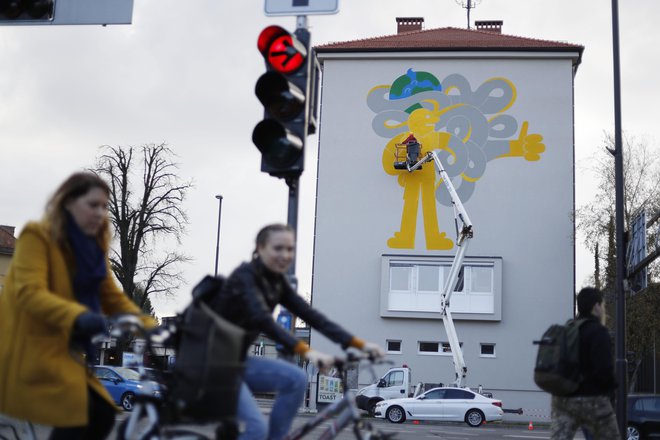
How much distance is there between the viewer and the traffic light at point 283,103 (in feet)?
22.1

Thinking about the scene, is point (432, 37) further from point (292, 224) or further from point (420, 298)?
point (292, 224)

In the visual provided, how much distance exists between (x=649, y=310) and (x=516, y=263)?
256 inches

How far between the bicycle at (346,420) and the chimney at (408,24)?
162ft

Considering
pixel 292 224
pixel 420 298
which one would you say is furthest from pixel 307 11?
pixel 420 298

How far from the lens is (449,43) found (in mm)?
45969

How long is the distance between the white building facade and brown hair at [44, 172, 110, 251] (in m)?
38.9

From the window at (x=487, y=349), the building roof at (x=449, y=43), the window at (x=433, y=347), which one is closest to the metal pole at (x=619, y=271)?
the window at (x=487, y=349)

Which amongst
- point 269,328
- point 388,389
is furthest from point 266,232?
point 388,389

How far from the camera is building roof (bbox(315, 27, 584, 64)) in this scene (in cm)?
4528

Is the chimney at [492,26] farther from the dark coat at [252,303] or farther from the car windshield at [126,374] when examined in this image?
the dark coat at [252,303]

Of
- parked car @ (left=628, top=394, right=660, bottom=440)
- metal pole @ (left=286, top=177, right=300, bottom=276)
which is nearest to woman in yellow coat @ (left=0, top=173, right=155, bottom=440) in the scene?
metal pole @ (left=286, top=177, right=300, bottom=276)

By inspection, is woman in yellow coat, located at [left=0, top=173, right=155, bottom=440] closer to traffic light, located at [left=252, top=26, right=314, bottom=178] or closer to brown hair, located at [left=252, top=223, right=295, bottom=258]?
brown hair, located at [left=252, top=223, right=295, bottom=258]

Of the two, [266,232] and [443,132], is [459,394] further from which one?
[266,232]

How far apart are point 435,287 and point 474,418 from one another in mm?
14390
